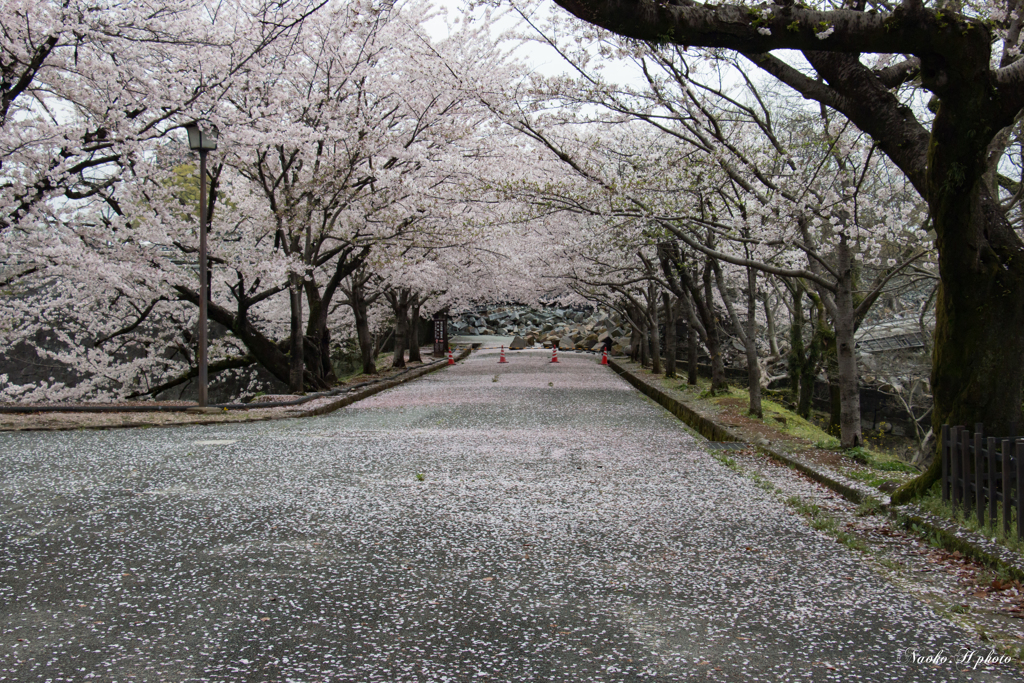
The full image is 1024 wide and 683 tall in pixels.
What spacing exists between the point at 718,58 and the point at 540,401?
958 cm

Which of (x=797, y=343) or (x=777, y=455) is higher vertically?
(x=797, y=343)

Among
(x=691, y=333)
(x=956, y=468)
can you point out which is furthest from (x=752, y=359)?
(x=956, y=468)

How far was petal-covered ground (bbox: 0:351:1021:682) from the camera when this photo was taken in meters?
3.61

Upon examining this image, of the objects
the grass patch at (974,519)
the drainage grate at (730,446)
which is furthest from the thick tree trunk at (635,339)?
the grass patch at (974,519)

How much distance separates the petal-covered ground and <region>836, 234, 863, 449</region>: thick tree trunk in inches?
88.2

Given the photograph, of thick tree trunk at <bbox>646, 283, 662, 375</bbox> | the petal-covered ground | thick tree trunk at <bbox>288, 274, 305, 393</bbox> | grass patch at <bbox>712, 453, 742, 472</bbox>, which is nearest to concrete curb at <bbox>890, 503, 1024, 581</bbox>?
the petal-covered ground

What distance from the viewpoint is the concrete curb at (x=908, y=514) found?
502 centimetres

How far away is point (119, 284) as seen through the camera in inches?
631

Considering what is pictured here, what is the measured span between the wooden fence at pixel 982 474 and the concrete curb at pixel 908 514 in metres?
0.21

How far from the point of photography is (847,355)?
10.2 m

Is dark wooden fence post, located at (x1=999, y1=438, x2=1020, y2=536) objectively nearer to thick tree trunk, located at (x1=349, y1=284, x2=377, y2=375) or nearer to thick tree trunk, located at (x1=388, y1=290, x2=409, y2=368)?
thick tree trunk, located at (x1=349, y1=284, x2=377, y2=375)

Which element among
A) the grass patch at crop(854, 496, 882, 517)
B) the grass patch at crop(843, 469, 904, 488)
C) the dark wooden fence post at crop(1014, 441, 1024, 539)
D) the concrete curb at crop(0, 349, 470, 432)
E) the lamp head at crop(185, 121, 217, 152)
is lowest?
the grass patch at crop(854, 496, 882, 517)

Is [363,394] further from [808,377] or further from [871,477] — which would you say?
[871,477]

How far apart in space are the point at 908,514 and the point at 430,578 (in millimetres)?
4070
